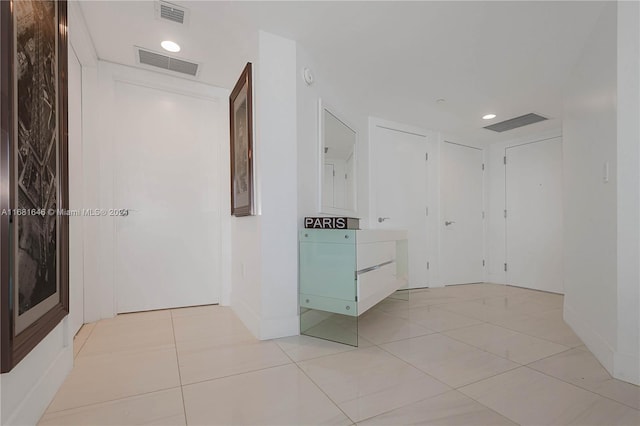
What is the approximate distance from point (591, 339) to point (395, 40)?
2511mm

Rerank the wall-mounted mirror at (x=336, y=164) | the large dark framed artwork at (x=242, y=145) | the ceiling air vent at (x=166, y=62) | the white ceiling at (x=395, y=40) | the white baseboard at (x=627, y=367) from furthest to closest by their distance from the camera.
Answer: the wall-mounted mirror at (x=336, y=164), the ceiling air vent at (x=166, y=62), the large dark framed artwork at (x=242, y=145), the white ceiling at (x=395, y=40), the white baseboard at (x=627, y=367)

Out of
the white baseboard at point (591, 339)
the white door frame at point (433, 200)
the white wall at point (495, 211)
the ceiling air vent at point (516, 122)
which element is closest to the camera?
the white baseboard at point (591, 339)

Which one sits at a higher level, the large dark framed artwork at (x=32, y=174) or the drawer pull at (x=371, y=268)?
the large dark framed artwork at (x=32, y=174)

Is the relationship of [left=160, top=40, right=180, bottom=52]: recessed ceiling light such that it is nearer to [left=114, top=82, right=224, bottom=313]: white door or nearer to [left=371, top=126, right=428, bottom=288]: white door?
[left=114, top=82, right=224, bottom=313]: white door

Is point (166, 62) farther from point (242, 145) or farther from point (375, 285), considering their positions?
point (375, 285)

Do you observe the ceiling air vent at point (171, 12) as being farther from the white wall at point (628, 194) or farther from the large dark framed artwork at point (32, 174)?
the white wall at point (628, 194)

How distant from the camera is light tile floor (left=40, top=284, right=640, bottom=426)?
131 cm

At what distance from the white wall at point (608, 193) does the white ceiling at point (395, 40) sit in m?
0.34

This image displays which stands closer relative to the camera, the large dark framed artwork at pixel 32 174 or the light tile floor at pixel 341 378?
the large dark framed artwork at pixel 32 174

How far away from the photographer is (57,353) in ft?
5.00

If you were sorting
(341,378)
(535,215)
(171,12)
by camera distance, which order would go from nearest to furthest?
(341,378) → (171,12) → (535,215)

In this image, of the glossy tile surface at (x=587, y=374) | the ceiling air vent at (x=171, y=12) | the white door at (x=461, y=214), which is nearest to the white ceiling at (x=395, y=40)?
the ceiling air vent at (x=171, y=12)

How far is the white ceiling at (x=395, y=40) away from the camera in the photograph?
6.40 feet

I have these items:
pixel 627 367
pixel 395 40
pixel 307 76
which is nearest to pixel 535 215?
pixel 627 367
